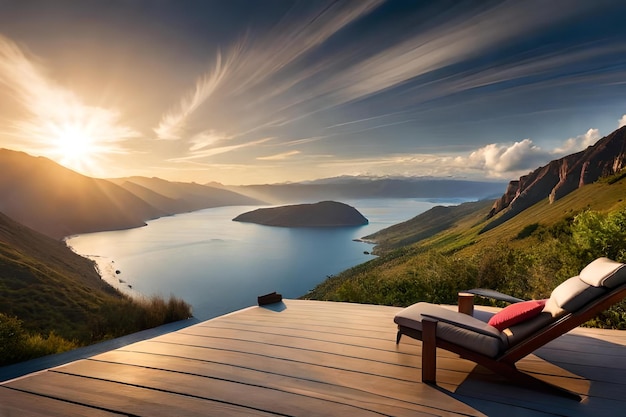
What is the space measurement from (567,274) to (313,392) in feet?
16.2

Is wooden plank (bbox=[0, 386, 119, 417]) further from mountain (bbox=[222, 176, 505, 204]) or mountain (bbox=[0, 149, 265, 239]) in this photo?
mountain (bbox=[222, 176, 505, 204])

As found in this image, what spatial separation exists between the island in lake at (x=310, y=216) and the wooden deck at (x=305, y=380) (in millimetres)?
90982

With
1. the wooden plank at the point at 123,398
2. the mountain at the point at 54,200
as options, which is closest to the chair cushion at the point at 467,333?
the wooden plank at the point at 123,398

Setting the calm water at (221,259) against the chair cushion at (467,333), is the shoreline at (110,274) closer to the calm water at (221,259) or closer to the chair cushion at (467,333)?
the calm water at (221,259)

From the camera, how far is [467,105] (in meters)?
13.1

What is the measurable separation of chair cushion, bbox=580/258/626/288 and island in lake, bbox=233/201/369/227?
91.7m

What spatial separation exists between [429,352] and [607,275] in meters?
1.13

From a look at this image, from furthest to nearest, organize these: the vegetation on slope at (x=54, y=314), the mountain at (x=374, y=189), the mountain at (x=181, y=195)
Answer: the mountain at (x=181, y=195) → the mountain at (x=374, y=189) → the vegetation on slope at (x=54, y=314)

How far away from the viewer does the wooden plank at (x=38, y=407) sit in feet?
5.92

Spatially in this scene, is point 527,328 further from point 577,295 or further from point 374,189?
point 374,189

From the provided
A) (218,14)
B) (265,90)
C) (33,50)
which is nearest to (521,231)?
(265,90)

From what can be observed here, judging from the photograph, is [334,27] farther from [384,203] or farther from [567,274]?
[384,203]

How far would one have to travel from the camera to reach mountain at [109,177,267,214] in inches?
5636

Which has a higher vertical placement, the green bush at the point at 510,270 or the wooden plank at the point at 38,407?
Result: the green bush at the point at 510,270
